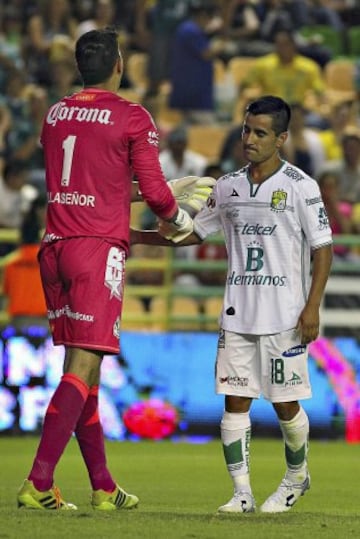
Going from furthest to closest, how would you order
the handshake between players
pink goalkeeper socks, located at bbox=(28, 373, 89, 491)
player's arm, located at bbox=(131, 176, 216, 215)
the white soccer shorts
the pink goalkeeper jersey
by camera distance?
player's arm, located at bbox=(131, 176, 216, 215)
the handshake between players
the white soccer shorts
the pink goalkeeper jersey
pink goalkeeper socks, located at bbox=(28, 373, 89, 491)

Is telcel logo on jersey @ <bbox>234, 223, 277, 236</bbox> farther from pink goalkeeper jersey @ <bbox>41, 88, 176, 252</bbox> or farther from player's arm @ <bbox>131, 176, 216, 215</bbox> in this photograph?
pink goalkeeper jersey @ <bbox>41, 88, 176, 252</bbox>

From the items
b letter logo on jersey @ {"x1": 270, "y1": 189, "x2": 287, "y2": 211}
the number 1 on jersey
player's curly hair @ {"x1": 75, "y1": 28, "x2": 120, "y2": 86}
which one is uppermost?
player's curly hair @ {"x1": 75, "y1": 28, "x2": 120, "y2": 86}

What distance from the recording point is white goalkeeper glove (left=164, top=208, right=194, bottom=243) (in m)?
8.59

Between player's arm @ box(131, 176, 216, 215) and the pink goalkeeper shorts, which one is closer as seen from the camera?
the pink goalkeeper shorts

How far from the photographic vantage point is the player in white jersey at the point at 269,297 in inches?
336

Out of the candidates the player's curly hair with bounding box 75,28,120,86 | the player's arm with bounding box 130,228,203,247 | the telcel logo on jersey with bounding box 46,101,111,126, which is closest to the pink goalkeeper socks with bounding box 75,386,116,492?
the player's arm with bounding box 130,228,203,247

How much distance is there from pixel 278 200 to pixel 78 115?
1.12 m

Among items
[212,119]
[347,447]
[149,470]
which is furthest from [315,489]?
[212,119]

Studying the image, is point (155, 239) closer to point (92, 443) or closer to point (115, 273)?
point (115, 273)

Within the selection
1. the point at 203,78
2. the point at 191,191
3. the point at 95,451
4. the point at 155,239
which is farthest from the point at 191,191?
the point at 203,78

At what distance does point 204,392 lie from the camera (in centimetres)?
1544

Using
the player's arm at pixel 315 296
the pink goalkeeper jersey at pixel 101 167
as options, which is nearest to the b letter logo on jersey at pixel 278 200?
the player's arm at pixel 315 296

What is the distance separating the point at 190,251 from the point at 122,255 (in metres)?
8.63

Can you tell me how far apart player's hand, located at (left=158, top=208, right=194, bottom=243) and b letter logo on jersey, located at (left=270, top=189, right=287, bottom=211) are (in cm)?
44
